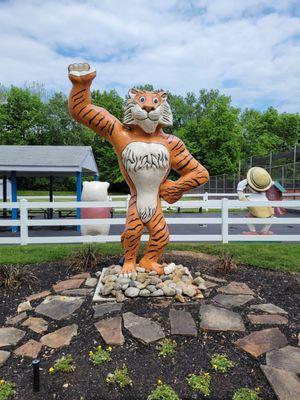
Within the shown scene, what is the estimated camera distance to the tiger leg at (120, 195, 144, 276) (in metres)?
4.52

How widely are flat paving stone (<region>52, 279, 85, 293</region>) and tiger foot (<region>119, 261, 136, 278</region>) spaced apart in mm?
639

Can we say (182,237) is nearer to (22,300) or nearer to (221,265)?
(221,265)

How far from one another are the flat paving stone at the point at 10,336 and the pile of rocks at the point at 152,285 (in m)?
1.05

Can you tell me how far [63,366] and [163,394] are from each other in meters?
0.86

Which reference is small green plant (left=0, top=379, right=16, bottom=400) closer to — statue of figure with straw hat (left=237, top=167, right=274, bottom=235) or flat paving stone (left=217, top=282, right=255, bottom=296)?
flat paving stone (left=217, top=282, right=255, bottom=296)

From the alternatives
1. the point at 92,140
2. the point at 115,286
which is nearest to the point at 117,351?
the point at 115,286

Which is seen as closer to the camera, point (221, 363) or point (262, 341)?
point (221, 363)

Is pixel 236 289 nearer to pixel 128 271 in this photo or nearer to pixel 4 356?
pixel 128 271

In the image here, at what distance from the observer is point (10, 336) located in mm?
3285

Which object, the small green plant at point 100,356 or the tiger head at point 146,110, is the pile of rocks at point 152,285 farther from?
the tiger head at point 146,110

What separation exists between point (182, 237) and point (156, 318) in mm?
3444

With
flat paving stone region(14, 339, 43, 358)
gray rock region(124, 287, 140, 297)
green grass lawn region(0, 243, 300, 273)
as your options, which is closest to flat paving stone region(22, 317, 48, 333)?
flat paving stone region(14, 339, 43, 358)

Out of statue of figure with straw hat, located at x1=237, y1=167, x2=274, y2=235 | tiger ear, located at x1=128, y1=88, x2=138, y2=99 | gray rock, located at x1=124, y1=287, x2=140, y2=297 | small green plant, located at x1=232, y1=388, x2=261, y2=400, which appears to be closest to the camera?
small green plant, located at x1=232, y1=388, x2=261, y2=400

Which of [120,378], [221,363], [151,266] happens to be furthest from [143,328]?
[151,266]
